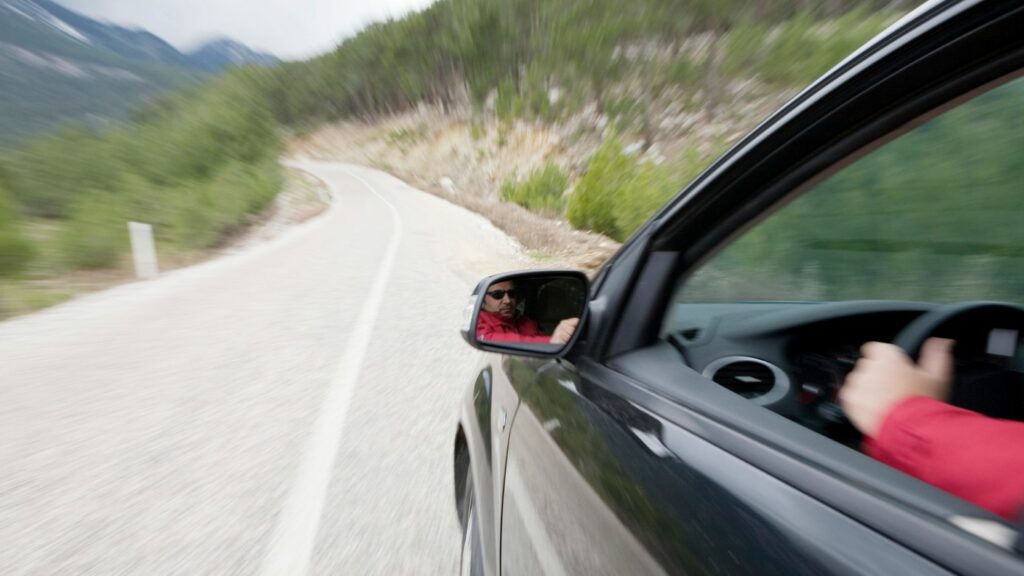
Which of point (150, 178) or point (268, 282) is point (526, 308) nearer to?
point (268, 282)

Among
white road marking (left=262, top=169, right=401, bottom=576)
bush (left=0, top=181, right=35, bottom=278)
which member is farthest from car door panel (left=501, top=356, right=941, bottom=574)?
bush (left=0, top=181, right=35, bottom=278)

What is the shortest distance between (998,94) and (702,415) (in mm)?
837

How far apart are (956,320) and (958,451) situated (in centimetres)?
69

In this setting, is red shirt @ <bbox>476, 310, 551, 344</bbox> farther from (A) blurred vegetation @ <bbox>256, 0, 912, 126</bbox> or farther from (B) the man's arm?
(A) blurred vegetation @ <bbox>256, 0, 912, 126</bbox>

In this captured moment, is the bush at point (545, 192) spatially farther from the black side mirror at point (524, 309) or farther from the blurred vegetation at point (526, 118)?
the black side mirror at point (524, 309)

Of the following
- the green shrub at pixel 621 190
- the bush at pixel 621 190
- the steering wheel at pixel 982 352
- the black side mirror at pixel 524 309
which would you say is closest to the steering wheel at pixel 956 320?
the steering wheel at pixel 982 352

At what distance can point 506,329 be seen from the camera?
1870 mm

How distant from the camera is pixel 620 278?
1.46m

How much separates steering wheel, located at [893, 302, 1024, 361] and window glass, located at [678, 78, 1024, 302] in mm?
132

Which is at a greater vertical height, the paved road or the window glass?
the window glass

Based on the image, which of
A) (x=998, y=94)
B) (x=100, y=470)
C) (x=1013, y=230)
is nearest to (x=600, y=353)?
(x=998, y=94)

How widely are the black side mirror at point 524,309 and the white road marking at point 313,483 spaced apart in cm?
146

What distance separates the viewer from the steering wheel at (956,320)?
1.25 meters

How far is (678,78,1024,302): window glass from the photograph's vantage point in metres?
1.28
